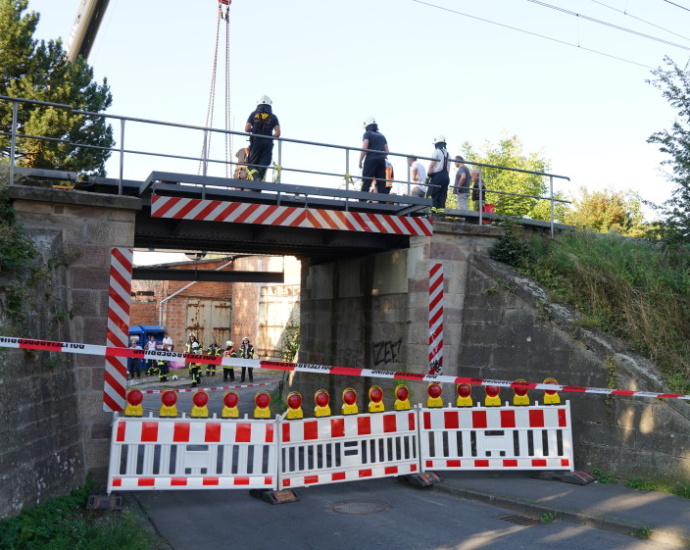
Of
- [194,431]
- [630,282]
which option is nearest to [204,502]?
[194,431]

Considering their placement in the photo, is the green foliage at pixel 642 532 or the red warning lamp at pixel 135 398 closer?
the green foliage at pixel 642 532

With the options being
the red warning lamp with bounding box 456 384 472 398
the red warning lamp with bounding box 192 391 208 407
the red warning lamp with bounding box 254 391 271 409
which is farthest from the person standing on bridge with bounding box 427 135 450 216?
the red warning lamp with bounding box 192 391 208 407

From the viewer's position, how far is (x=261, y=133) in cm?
1143

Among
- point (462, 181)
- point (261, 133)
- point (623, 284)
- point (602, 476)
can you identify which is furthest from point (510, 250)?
point (261, 133)

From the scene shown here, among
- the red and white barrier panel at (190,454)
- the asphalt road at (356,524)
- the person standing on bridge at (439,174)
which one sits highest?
the person standing on bridge at (439,174)

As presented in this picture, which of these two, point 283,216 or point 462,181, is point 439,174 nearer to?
point 462,181

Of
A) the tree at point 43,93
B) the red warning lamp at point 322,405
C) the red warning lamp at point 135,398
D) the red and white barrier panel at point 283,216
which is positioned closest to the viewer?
the red warning lamp at point 135,398

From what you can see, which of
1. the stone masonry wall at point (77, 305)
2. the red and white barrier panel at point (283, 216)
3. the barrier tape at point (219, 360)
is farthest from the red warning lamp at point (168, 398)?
the red and white barrier panel at point (283, 216)

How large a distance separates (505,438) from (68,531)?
17.7ft

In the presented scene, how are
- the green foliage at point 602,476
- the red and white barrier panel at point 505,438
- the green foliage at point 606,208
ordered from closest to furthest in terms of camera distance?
the green foliage at point 602,476, the red and white barrier panel at point 505,438, the green foliage at point 606,208

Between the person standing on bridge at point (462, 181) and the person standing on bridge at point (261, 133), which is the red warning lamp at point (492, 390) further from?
the person standing on bridge at point (462, 181)

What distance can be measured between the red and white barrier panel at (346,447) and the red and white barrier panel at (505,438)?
1.01ft

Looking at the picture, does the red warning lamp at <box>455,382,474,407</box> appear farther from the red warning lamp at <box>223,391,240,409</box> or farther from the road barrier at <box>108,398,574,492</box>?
the red warning lamp at <box>223,391,240,409</box>

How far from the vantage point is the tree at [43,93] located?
1833cm
